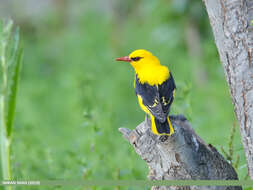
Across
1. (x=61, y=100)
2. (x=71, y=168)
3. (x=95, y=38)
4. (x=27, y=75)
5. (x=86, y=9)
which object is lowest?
(x=71, y=168)

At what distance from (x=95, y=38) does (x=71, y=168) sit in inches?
275

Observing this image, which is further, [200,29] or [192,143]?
[200,29]

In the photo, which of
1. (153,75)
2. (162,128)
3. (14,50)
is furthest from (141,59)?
(162,128)

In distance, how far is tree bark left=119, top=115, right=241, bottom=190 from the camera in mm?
2062

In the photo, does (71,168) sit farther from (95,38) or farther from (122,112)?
(95,38)

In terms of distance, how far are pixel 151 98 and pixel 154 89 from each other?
9cm

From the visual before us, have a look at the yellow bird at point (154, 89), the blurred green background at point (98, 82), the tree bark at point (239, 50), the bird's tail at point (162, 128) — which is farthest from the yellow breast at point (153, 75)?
the tree bark at point (239, 50)

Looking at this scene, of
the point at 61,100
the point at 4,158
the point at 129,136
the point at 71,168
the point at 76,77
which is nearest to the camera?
the point at 129,136

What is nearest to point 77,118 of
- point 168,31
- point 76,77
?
point 76,77

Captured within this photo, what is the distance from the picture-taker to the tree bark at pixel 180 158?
2062 millimetres

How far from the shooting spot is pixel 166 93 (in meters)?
2.64

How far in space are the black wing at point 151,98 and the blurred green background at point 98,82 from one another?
0.33 metres

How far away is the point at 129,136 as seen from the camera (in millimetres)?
2201

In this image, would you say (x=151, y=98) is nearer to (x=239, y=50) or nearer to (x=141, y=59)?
(x=141, y=59)
